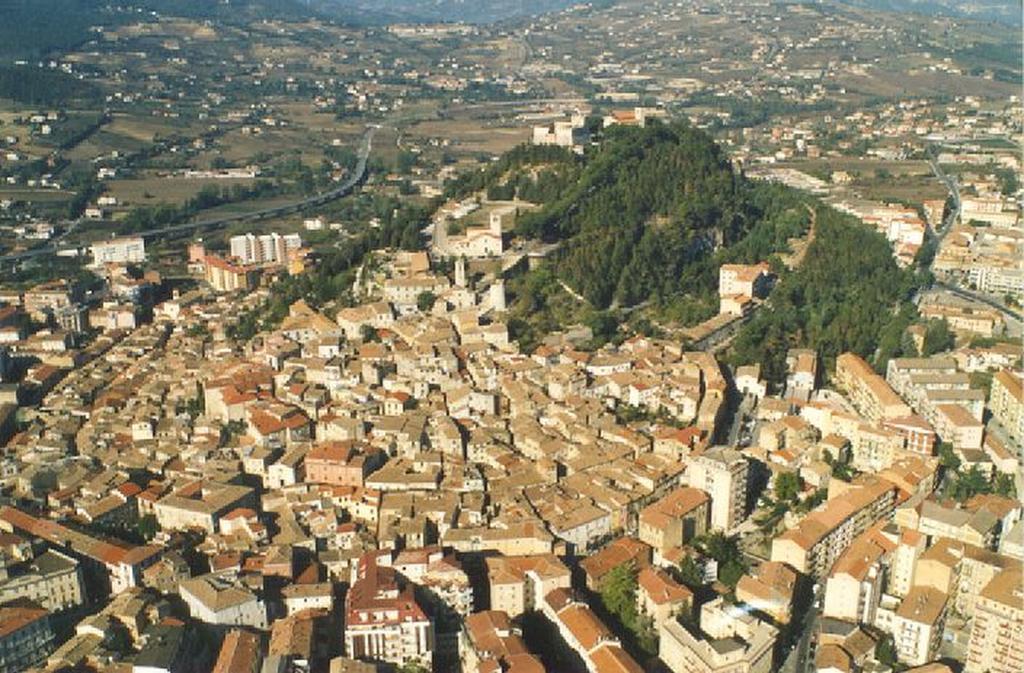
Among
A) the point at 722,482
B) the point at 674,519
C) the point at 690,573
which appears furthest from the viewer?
the point at 722,482

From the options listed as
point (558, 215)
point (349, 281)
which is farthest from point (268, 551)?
point (558, 215)

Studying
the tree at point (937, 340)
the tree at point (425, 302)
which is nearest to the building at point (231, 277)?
the tree at point (425, 302)

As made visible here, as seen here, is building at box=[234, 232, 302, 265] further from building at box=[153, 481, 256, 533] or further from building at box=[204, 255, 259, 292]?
building at box=[153, 481, 256, 533]

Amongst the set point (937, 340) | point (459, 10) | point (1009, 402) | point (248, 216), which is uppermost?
point (459, 10)

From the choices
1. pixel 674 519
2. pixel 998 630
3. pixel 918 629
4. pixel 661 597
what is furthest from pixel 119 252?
pixel 998 630

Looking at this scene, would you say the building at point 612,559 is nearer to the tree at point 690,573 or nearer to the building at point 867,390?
the tree at point 690,573

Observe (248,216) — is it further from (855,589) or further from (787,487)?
(855,589)
